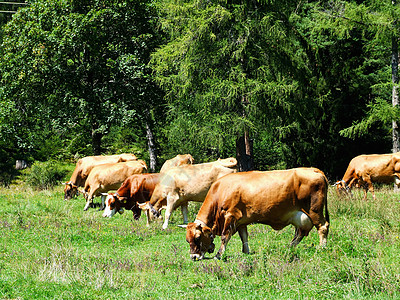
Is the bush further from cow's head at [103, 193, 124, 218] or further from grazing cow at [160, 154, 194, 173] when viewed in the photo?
cow's head at [103, 193, 124, 218]

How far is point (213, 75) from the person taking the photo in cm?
2119

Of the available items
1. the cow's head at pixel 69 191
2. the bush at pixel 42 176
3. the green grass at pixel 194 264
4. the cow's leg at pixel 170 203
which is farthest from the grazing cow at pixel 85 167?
the green grass at pixel 194 264

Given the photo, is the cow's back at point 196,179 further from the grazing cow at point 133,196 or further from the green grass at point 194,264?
the green grass at point 194,264

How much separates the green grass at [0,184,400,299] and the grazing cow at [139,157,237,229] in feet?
3.97

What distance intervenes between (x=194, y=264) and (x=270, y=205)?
1937mm

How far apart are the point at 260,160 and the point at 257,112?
28.9 ft

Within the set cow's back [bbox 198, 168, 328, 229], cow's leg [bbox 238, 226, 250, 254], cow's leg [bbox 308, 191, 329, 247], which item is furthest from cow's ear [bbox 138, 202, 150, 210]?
cow's leg [bbox 308, 191, 329, 247]

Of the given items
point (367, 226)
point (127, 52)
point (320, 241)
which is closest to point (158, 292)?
point (320, 241)

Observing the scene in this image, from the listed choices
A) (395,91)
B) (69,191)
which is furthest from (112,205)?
(395,91)

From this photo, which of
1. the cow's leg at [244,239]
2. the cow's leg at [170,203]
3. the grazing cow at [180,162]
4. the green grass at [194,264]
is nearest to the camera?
the green grass at [194,264]

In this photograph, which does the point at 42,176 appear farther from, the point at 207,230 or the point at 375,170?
the point at 207,230

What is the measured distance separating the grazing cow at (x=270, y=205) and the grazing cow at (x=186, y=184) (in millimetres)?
4417

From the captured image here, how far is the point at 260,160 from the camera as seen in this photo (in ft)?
94.3

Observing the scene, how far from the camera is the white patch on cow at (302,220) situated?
9672 mm
